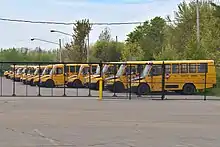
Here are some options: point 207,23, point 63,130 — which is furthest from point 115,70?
point 63,130

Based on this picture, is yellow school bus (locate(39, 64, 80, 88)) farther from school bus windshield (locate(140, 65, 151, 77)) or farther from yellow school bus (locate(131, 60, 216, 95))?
yellow school bus (locate(131, 60, 216, 95))

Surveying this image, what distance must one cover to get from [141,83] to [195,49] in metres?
8.51

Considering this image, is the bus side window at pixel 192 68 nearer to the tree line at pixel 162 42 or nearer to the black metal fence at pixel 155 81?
the black metal fence at pixel 155 81

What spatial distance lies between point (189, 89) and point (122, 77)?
15.7ft

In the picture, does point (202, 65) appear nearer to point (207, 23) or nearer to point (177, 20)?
point (207, 23)

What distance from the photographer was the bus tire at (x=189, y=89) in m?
38.6

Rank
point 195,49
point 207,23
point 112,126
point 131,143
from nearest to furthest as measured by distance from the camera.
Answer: point 131,143 → point 112,126 → point 195,49 → point 207,23

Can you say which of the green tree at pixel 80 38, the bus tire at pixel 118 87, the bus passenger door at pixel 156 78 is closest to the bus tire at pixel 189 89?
the bus passenger door at pixel 156 78

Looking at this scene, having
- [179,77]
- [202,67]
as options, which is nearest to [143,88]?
[179,77]

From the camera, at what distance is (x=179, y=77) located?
3866 cm

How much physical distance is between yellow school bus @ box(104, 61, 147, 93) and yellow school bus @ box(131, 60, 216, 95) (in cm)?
54

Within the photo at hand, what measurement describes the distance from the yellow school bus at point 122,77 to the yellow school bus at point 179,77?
536mm

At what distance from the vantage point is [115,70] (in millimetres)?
39531

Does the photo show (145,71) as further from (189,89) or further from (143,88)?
(189,89)
